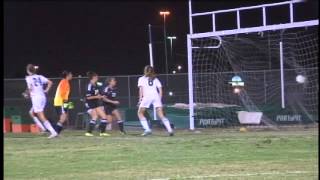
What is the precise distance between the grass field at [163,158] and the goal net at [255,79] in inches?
278

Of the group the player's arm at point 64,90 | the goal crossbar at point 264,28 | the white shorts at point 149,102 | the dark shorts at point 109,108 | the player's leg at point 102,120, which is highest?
the goal crossbar at point 264,28

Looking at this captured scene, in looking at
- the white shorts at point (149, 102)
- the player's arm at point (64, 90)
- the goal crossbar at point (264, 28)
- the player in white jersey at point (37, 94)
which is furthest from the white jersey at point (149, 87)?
the goal crossbar at point (264, 28)

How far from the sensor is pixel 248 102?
25.0 m

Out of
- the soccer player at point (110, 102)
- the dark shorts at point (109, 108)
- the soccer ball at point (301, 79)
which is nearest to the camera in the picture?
the soccer player at point (110, 102)

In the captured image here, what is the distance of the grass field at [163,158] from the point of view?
30.7 feet

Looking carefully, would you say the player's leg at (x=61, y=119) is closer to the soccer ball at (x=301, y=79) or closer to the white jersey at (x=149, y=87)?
the white jersey at (x=149, y=87)

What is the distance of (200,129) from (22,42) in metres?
22.2

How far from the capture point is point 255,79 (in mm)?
26297

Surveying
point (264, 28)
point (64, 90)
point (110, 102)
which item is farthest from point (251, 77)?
point (64, 90)

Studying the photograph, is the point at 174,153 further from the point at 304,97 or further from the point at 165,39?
the point at 165,39

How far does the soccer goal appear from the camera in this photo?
864 inches

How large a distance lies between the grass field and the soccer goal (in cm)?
655

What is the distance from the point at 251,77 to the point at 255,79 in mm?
184

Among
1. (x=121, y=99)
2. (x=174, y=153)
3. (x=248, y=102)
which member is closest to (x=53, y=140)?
(x=174, y=153)
